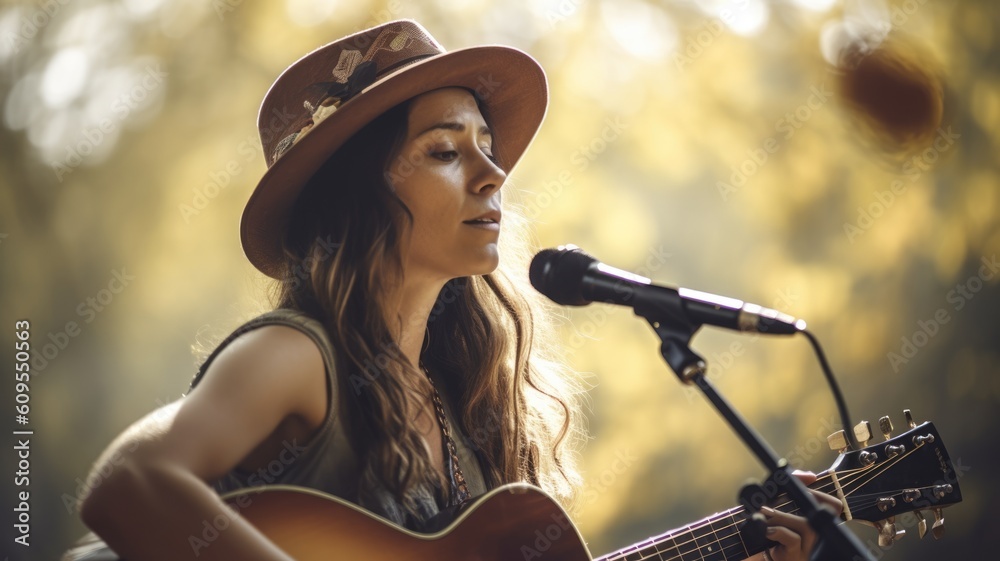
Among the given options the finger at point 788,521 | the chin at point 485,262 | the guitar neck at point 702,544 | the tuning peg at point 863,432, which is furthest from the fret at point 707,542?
the chin at point 485,262

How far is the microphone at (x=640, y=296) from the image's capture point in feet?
3.66

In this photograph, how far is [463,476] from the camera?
1.66 metres

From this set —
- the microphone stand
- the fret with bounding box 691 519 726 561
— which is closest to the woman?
the fret with bounding box 691 519 726 561

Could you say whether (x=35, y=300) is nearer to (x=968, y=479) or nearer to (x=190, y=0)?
(x=190, y=0)

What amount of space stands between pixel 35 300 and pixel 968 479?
12.2ft

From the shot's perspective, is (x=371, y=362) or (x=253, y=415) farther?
(x=371, y=362)

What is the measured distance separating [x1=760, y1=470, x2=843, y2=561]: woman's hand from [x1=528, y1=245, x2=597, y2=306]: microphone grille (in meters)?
0.61

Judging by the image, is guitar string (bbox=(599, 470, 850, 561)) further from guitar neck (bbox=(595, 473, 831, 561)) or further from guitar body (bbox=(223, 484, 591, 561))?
guitar body (bbox=(223, 484, 591, 561))

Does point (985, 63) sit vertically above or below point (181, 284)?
above

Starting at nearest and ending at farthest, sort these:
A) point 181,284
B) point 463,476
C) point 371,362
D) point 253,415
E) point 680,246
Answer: point 253,415
point 371,362
point 463,476
point 181,284
point 680,246

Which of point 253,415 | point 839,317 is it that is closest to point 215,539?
point 253,415

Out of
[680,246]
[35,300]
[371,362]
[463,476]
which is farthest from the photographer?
[680,246]

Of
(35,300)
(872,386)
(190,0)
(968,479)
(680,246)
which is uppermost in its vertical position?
(190,0)

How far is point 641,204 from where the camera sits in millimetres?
3430
